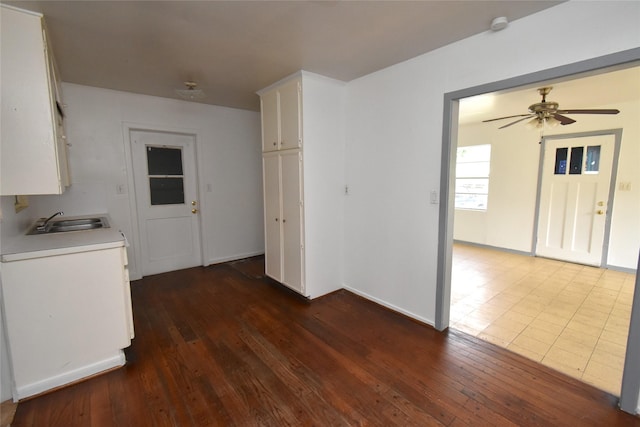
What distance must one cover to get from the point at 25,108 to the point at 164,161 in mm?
2268

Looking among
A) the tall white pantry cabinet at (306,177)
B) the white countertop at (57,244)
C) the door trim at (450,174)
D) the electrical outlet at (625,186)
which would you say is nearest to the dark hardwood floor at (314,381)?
the door trim at (450,174)

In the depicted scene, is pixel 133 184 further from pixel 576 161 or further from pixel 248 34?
pixel 576 161

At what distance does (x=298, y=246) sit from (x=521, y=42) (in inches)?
101

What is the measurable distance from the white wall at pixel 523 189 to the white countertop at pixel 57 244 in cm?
567

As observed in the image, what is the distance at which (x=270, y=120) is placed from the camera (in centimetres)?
331

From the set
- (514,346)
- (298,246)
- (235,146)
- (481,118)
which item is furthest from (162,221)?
(481,118)

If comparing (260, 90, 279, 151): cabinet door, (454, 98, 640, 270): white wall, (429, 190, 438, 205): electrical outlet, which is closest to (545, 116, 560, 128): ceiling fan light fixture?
(454, 98, 640, 270): white wall

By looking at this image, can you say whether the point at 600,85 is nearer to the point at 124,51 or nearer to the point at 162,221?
the point at 124,51

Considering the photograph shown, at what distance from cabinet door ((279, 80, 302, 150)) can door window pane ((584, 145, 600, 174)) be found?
4621 millimetres

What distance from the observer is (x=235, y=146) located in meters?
4.45

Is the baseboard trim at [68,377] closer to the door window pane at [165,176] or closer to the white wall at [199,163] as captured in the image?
the white wall at [199,163]

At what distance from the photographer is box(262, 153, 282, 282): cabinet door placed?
11.0 ft

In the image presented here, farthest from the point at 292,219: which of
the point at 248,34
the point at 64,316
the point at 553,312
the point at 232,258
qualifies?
the point at 553,312

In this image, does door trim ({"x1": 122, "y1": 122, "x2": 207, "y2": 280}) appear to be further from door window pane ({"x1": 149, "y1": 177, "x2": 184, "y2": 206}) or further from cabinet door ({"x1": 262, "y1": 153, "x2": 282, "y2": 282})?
cabinet door ({"x1": 262, "y1": 153, "x2": 282, "y2": 282})
